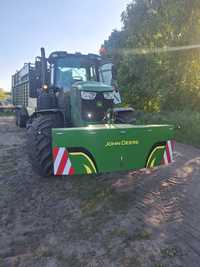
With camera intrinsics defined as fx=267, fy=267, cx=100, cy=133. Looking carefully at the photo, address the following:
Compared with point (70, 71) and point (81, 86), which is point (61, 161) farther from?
point (70, 71)

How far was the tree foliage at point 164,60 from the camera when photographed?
371 inches

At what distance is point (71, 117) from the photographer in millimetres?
5633

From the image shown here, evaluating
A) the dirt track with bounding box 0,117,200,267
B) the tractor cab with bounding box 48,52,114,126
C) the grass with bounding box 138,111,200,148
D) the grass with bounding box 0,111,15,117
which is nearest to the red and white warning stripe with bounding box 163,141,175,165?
the dirt track with bounding box 0,117,200,267

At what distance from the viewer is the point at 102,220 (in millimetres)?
3539

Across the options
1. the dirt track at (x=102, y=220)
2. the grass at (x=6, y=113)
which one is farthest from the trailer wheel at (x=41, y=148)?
the grass at (x=6, y=113)

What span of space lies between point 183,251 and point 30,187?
3006 millimetres

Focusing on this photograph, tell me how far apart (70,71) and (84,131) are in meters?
2.77

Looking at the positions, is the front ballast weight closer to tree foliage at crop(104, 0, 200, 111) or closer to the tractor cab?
the tractor cab

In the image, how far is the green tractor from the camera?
152 inches

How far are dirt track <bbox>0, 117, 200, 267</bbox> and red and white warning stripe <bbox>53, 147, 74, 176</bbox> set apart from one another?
59cm

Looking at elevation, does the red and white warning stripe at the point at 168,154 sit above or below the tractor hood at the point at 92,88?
below

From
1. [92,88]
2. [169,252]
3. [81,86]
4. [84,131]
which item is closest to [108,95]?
[92,88]

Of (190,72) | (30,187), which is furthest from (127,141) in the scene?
(190,72)

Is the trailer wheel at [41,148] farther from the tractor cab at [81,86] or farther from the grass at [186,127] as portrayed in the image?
the grass at [186,127]
